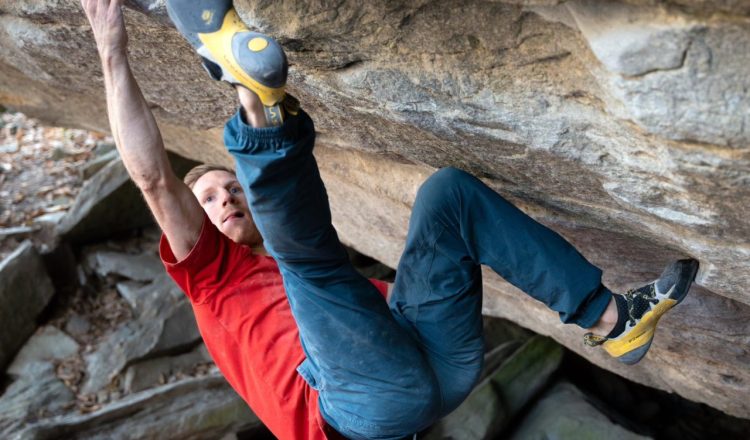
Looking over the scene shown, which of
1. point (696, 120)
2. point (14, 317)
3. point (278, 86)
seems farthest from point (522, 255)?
point (14, 317)

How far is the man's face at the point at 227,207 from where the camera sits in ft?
10.2

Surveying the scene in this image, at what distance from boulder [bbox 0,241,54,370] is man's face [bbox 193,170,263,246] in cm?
293

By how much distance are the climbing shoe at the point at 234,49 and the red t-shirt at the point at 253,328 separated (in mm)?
972

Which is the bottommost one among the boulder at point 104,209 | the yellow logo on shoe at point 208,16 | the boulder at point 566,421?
the boulder at point 566,421

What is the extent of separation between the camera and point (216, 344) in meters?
2.93

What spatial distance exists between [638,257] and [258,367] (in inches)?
57.7

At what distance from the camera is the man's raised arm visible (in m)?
2.21

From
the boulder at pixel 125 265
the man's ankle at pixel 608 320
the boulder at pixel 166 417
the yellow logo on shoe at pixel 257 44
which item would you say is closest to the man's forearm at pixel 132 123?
the yellow logo on shoe at pixel 257 44

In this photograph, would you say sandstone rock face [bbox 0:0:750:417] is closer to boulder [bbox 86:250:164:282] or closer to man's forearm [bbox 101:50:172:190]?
man's forearm [bbox 101:50:172:190]

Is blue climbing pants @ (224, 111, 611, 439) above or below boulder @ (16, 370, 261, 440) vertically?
above

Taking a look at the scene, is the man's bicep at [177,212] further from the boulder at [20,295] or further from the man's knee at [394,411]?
the boulder at [20,295]

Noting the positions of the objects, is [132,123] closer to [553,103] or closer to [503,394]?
[553,103]

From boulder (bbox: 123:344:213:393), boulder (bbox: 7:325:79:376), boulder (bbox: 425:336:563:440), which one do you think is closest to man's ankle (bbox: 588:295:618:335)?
boulder (bbox: 425:336:563:440)

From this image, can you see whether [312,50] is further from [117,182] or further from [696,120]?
[117,182]
